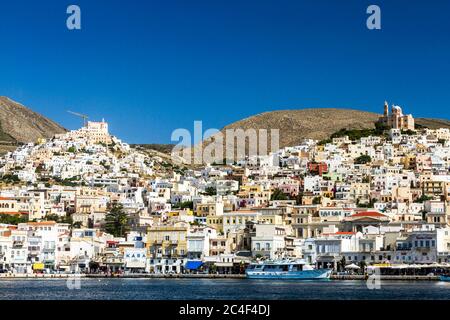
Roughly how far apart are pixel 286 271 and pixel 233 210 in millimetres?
13047

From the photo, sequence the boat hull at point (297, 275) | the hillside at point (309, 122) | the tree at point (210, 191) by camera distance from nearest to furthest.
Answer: the boat hull at point (297, 275)
the tree at point (210, 191)
the hillside at point (309, 122)

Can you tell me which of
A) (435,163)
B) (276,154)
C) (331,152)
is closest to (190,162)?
(276,154)

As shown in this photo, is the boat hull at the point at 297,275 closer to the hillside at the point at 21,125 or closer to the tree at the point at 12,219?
the tree at the point at 12,219

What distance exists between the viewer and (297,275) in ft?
133

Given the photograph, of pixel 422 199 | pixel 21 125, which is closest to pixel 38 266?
pixel 422 199

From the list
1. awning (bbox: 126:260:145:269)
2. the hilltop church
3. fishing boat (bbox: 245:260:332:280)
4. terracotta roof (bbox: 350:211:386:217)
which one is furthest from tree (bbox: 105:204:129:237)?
the hilltop church

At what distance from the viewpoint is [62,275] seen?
146 ft

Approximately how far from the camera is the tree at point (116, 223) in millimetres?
52531

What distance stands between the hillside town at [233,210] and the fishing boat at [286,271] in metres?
2.19

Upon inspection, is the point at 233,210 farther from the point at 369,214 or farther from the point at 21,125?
the point at 21,125

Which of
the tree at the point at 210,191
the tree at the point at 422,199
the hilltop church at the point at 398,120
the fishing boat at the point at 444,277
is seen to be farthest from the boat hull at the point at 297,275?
the hilltop church at the point at 398,120

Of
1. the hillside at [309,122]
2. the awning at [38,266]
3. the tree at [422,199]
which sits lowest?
the awning at [38,266]

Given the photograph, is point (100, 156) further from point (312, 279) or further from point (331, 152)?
point (312, 279)
